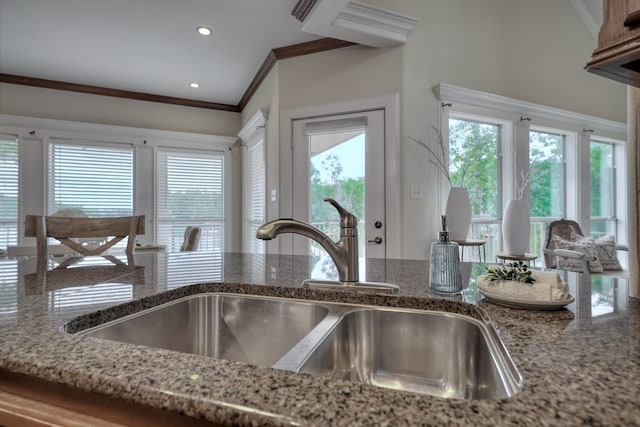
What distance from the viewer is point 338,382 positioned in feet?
1.27

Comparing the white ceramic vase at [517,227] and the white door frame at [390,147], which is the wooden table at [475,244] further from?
the white door frame at [390,147]

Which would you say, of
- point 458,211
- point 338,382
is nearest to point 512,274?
point 338,382

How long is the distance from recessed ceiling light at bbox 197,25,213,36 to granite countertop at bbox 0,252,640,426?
2.80 meters

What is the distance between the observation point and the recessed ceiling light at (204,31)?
9.63ft

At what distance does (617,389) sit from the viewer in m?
0.37

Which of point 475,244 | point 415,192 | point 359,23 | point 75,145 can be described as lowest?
point 475,244

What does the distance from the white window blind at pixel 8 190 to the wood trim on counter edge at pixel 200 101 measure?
701mm

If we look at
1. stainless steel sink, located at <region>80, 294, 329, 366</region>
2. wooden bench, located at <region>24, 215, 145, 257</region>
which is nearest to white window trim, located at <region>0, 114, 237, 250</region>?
wooden bench, located at <region>24, 215, 145, 257</region>

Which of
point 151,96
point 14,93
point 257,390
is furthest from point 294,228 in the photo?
point 14,93

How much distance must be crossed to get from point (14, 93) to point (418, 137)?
4661mm

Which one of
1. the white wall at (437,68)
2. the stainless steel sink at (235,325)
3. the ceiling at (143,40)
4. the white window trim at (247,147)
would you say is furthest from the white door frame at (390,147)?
the stainless steel sink at (235,325)

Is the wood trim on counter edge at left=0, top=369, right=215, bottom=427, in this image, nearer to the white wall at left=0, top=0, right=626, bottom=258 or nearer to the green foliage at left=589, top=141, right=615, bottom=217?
the white wall at left=0, top=0, right=626, bottom=258

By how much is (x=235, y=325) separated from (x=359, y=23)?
243 centimetres

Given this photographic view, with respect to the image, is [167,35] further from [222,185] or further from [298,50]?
[222,185]
